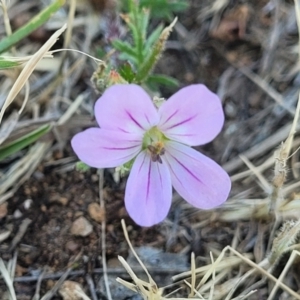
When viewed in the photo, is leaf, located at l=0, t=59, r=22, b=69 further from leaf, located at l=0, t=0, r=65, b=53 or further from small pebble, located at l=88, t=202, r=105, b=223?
small pebble, located at l=88, t=202, r=105, b=223

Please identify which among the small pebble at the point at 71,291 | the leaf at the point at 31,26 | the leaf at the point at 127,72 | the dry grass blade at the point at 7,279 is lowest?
the small pebble at the point at 71,291

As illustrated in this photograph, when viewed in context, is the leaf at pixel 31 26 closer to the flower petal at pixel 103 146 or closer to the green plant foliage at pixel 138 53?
the green plant foliage at pixel 138 53

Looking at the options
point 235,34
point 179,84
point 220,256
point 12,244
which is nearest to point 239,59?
point 235,34

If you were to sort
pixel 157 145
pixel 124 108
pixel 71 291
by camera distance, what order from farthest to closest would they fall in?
1. pixel 71 291
2. pixel 157 145
3. pixel 124 108

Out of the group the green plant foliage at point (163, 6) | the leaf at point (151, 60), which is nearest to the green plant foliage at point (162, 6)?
the green plant foliage at point (163, 6)

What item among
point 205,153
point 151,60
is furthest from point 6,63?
point 205,153

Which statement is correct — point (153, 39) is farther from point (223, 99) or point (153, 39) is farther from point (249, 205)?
point (249, 205)

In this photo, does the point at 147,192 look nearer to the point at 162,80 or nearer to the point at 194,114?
the point at 194,114
